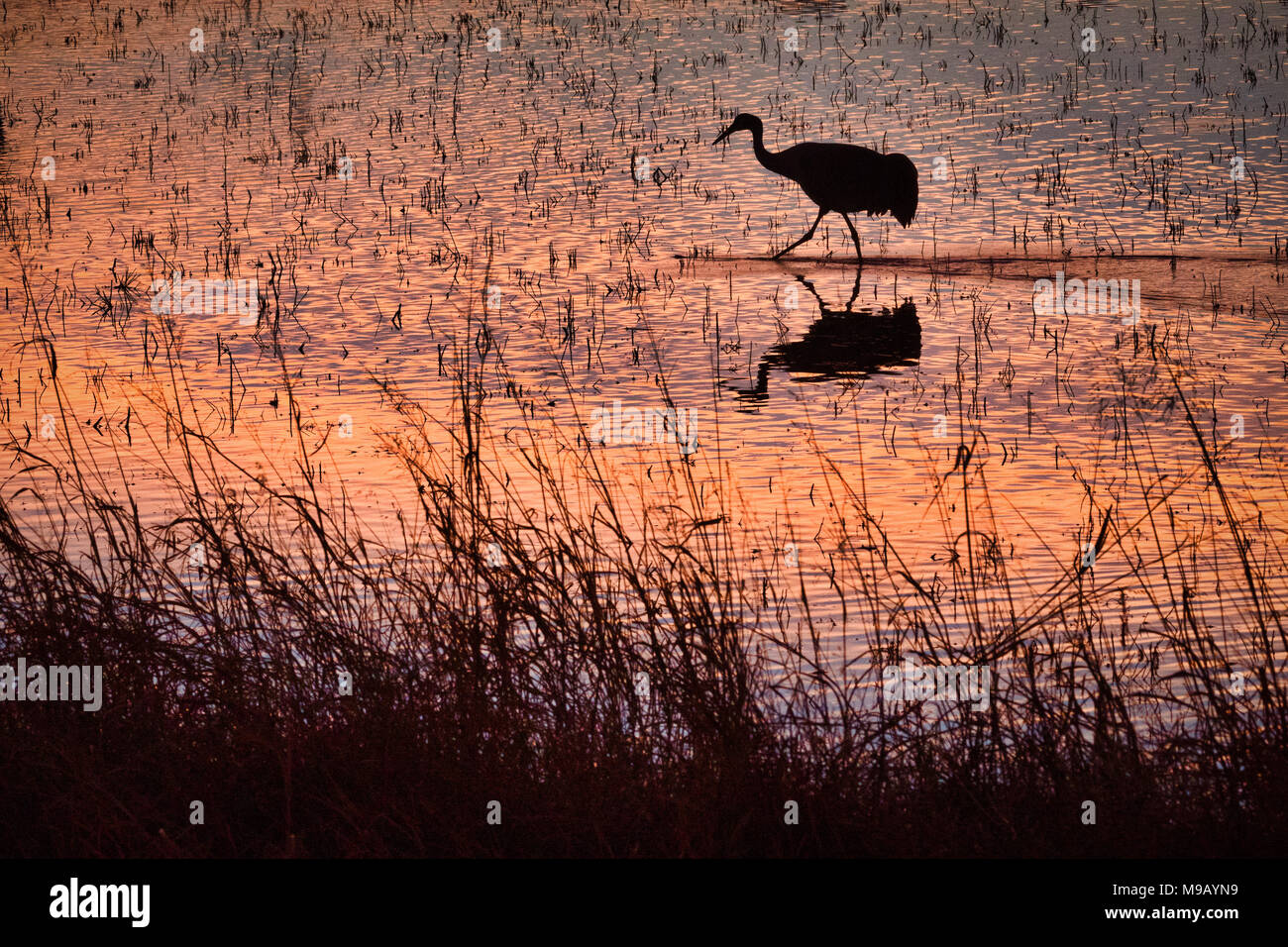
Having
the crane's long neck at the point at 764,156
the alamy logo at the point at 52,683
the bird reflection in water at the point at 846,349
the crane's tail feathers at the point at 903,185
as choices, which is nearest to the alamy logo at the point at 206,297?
the bird reflection in water at the point at 846,349

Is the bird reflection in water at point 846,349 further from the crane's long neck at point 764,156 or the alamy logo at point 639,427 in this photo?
the crane's long neck at point 764,156

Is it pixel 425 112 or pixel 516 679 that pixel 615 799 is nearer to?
pixel 516 679

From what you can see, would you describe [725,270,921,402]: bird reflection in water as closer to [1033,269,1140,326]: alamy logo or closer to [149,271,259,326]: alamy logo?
[1033,269,1140,326]: alamy logo

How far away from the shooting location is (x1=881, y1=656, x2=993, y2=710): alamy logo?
444cm

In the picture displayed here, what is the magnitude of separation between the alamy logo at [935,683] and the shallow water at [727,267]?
33 cm

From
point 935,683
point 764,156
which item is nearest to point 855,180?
point 764,156

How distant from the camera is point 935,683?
4457mm

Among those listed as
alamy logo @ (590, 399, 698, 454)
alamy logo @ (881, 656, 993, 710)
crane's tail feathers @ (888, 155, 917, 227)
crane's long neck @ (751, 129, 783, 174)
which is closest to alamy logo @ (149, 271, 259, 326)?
alamy logo @ (590, 399, 698, 454)

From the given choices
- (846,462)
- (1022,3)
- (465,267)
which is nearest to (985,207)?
(465,267)

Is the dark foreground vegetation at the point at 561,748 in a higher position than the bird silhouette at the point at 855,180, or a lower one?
lower

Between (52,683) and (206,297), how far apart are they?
750 cm

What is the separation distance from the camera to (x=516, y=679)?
16.1 ft

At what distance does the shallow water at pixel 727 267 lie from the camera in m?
7.68

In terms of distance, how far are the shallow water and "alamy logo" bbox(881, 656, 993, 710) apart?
1.08 feet
